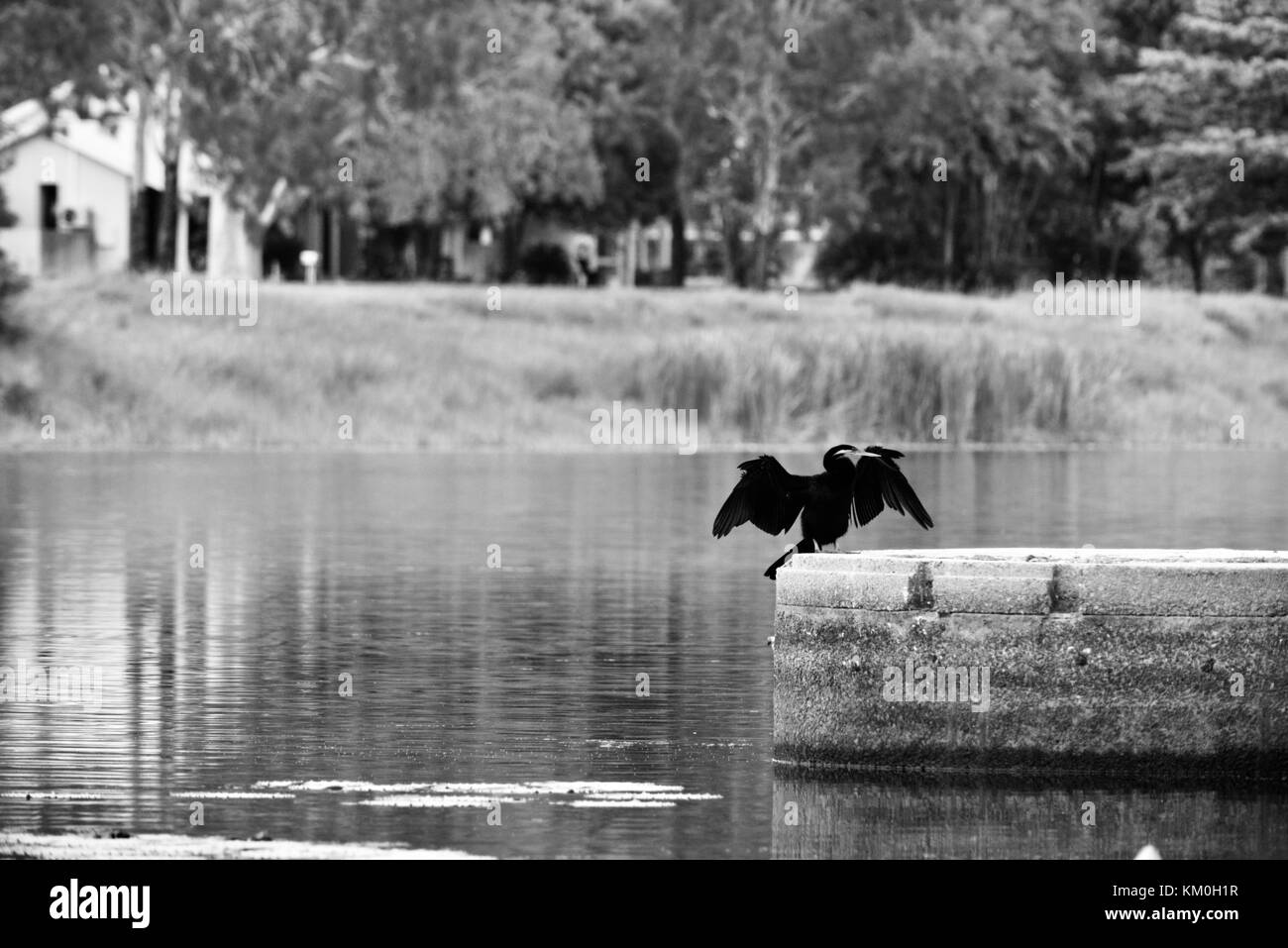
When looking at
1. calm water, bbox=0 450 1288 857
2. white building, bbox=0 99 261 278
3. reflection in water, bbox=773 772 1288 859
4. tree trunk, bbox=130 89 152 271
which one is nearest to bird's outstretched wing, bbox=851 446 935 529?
calm water, bbox=0 450 1288 857

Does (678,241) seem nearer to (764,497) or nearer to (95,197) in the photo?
(95,197)

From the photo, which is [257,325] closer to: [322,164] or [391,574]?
[322,164]

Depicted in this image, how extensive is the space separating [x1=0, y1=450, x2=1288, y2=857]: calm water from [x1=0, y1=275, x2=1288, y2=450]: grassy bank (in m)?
14.9

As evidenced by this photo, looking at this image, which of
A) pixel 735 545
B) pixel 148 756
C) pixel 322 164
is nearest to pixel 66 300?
pixel 322 164

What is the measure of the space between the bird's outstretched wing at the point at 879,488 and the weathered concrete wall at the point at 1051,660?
820 mm

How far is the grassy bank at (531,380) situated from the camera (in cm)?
5288

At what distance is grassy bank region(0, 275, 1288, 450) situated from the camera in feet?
173

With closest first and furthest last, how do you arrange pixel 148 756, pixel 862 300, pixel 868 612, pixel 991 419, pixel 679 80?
pixel 868 612 < pixel 148 756 < pixel 991 419 < pixel 862 300 < pixel 679 80

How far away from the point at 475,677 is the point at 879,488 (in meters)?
4.15

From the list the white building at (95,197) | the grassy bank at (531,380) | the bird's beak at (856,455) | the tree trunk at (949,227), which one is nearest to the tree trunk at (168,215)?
the white building at (95,197)

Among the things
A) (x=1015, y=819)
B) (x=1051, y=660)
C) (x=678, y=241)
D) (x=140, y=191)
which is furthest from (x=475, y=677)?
(x=678, y=241)

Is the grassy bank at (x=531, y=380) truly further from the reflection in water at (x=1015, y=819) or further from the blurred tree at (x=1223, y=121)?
the reflection in water at (x=1015, y=819)
